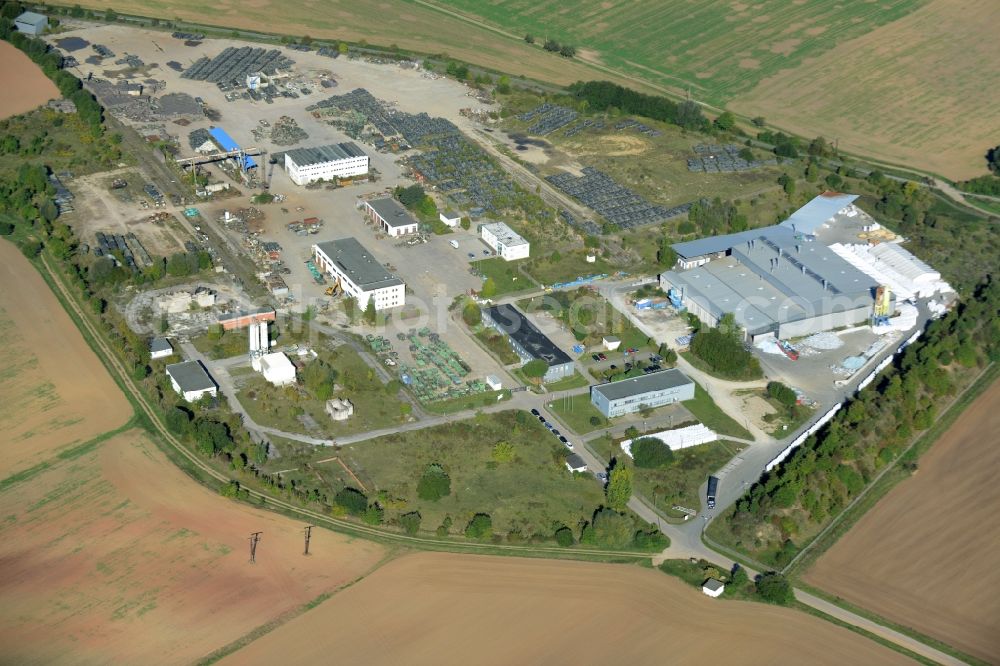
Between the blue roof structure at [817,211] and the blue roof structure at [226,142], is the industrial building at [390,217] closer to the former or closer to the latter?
the blue roof structure at [226,142]

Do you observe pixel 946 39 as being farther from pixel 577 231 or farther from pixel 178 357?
pixel 178 357

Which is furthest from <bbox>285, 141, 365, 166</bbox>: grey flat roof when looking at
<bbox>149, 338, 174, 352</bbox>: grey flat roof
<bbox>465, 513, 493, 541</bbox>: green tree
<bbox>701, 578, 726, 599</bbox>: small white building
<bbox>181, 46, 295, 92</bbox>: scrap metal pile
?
<bbox>701, 578, 726, 599</bbox>: small white building

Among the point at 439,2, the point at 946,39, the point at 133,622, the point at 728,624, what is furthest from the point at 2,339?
the point at 946,39

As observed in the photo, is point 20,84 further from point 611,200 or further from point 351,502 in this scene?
point 351,502

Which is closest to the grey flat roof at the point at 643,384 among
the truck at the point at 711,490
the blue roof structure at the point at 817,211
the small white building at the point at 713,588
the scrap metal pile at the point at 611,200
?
the truck at the point at 711,490

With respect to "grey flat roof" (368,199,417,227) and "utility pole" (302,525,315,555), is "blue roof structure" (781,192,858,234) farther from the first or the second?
"utility pole" (302,525,315,555)

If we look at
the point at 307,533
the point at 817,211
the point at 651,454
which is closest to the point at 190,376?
the point at 307,533
